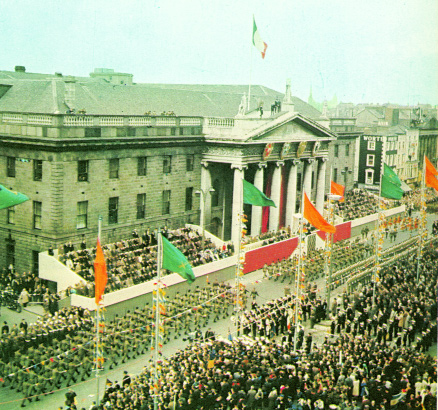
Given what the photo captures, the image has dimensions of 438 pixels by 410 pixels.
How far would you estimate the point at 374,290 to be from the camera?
128ft

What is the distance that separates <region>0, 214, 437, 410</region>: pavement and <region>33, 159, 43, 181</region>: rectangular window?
902cm

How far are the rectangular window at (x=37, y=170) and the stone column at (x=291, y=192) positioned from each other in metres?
27.9

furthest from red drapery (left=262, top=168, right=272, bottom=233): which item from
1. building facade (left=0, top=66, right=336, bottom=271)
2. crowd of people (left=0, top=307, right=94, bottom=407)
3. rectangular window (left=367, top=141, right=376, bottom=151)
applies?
rectangular window (left=367, top=141, right=376, bottom=151)

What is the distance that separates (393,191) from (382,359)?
55.1 ft

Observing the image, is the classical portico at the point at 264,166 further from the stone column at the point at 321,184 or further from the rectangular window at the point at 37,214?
the rectangular window at the point at 37,214

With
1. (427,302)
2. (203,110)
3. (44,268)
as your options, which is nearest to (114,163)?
(44,268)

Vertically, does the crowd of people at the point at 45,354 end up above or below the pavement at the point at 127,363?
above

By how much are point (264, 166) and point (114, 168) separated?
16.3 m

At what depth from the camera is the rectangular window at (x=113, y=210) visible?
45.7 metres

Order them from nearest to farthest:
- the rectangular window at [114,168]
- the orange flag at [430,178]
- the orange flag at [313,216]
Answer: the orange flag at [313,216] < the orange flag at [430,178] < the rectangular window at [114,168]

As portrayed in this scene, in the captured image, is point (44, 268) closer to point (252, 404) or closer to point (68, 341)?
point (68, 341)

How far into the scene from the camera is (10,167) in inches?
1709

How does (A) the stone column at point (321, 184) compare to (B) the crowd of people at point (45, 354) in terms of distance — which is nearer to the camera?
(B) the crowd of people at point (45, 354)

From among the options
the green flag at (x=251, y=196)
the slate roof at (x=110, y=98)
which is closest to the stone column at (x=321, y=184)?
the slate roof at (x=110, y=98)
